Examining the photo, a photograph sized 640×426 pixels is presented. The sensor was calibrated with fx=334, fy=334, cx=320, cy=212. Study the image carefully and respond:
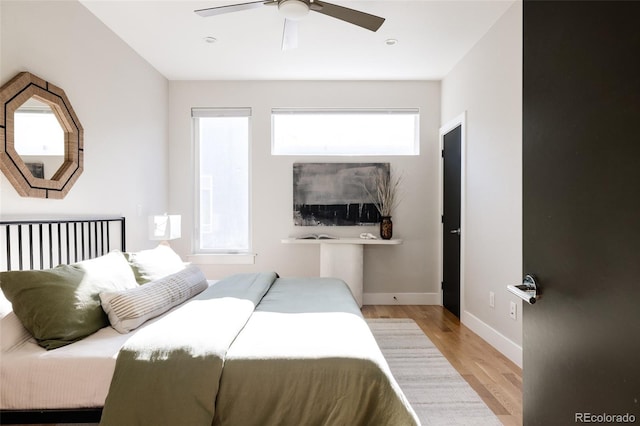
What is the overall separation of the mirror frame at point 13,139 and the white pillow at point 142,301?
0.89 m

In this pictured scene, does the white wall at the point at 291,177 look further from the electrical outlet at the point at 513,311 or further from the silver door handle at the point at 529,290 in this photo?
the silver door handle at the point at 529,290

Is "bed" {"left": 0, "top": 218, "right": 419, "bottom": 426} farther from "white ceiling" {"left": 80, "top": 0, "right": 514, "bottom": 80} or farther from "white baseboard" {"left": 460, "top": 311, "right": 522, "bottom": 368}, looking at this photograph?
"white ceiling" {"left": 80, "top": 0, "right": 514, "bottom": 80}

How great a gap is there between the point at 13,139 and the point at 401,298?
3.90 m

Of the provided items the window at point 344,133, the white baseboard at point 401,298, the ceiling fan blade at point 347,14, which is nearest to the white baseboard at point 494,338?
the white baseboard at point 401,298

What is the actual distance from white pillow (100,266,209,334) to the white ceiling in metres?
2.14

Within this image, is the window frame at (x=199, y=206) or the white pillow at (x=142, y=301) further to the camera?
the window frame at (x=199, y=206)

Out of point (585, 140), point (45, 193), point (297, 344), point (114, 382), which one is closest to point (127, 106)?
point (45, 193)

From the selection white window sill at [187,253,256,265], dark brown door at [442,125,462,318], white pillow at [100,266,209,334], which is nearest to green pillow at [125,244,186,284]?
white pillow at [100,266,209,334]

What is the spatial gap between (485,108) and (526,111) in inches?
92.7

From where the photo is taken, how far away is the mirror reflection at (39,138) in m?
2.03

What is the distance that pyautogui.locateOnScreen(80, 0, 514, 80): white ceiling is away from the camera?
2.64 metres

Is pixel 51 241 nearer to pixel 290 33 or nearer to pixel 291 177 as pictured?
pixel 290 33

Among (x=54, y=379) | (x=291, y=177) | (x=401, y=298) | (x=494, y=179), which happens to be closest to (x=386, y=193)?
(x=291, y=177)

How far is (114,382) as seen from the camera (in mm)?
1323
